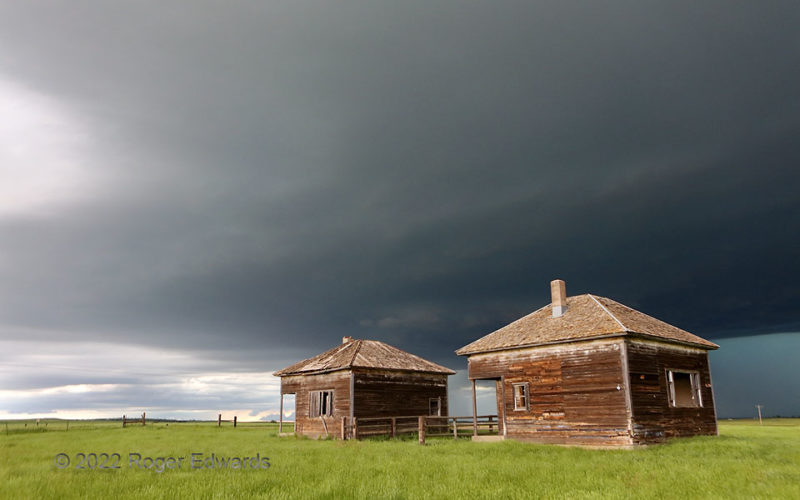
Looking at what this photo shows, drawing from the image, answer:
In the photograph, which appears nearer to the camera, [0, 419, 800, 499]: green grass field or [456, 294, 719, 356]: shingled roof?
[0, 419, 800, 499]: green grass field

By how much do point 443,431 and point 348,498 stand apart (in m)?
25.6

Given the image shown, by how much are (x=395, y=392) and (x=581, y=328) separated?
1372 cm

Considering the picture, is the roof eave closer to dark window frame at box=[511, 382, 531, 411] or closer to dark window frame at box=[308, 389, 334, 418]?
dark window frame at box=[511, 382, 531, 411]

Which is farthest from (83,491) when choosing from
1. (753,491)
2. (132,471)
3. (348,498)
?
(753,491)

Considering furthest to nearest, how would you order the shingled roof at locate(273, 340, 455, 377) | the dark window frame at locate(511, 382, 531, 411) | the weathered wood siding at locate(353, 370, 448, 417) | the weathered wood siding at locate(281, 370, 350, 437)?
the shingled roof at locate(273, 340, 455, 377)
the weathered wood siding at locate(281, 370, 350, 437)
the weathered wood siding at locate(353, 370, 448, 417)
the dark window frame at locate(511, 382, 531, 411)

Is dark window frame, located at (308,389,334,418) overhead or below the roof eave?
below

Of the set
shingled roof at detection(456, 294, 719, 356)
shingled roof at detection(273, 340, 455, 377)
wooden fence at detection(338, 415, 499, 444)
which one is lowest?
wooden fence at detection(338, 415, 499, 444)

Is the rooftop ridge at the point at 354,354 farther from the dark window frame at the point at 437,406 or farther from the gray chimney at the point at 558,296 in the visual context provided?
the gray chimney at the point at 558,296

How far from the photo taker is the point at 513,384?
2678 centimetres

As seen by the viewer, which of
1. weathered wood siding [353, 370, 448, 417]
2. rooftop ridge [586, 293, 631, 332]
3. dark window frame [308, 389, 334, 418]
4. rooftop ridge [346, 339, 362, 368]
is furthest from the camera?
dark window frame [308, 389, 334, 418]

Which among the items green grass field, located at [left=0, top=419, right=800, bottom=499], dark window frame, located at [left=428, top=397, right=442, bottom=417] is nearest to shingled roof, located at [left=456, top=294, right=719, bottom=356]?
green grass field, located at [left=0, top=419, right=800, bottom=499]

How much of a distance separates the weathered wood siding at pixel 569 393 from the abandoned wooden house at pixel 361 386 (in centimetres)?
804

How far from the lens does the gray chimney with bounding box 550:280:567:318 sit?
92.7ft

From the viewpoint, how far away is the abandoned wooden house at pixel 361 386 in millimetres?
31156
